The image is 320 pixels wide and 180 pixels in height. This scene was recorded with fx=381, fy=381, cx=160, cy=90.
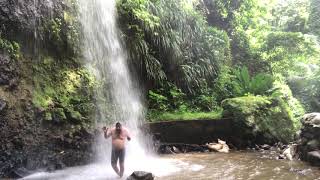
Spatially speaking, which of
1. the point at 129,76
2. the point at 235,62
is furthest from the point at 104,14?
the point at 235,62

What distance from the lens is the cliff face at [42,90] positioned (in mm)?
8578

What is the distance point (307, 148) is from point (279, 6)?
16593 mm

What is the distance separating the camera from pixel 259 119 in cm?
1243

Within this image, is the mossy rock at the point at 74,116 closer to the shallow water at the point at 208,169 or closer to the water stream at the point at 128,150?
the water stream at the point at 128,150

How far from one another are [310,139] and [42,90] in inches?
270

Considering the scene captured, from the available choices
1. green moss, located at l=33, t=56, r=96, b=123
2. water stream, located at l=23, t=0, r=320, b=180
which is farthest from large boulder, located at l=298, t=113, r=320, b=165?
green moss, located at l=33, t=56, r=96, b=123

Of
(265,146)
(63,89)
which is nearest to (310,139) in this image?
(265,146)

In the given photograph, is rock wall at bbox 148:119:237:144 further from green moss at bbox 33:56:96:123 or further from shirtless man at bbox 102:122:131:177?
shirtless man at bbox 102:122:131:177

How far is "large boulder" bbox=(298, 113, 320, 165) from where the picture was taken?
30.1 feet

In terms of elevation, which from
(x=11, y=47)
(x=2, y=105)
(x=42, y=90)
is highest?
(x=11, y=47)

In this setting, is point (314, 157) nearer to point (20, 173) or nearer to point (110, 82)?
point (110, 82)

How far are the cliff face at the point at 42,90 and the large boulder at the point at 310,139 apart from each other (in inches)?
213

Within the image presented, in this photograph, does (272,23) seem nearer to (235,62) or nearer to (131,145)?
(235,62)

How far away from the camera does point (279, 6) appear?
79.3 ft
